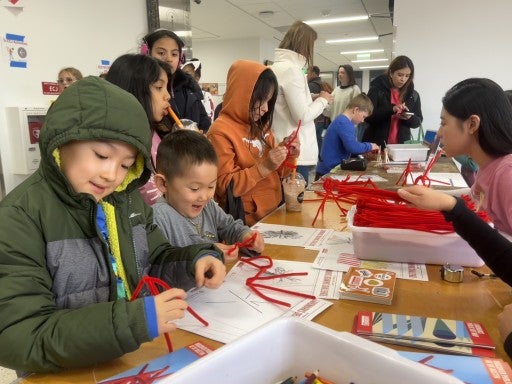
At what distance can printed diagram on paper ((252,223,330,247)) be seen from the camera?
1.26 meters

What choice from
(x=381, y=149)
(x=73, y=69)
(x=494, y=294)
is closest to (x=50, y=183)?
(x=494, y=294)

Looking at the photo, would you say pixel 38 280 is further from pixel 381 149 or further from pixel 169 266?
pixel 381 149

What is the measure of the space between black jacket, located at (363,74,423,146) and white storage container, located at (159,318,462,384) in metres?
3.09

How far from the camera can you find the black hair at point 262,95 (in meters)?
1.69

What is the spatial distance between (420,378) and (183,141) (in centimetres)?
93

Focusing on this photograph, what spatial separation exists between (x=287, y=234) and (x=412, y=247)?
1.30 ft

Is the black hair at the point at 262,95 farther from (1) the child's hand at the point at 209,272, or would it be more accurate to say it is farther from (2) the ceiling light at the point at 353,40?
(2) the ceiling light at the point at 353,40

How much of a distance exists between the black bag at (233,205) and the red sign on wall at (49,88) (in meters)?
2.10

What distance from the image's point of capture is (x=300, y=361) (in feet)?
1.79

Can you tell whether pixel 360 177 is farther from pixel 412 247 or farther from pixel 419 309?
pixel 419 309

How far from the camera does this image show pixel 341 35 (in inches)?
332

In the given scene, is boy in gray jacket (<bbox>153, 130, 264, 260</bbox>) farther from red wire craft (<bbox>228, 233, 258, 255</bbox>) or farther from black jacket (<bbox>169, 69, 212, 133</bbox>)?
black jacket (<bbox>169, 69, 212, 133</bbox>)

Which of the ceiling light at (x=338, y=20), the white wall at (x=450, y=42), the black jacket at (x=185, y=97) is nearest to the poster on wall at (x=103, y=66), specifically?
the black jacket at (x=185, y=97)

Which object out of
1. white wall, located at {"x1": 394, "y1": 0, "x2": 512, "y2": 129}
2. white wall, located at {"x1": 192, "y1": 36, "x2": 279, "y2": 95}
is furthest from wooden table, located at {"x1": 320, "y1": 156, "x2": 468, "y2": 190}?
white wall, located at {"x1": 192, "y1": 36, "x2": 279, "y2": 95}
